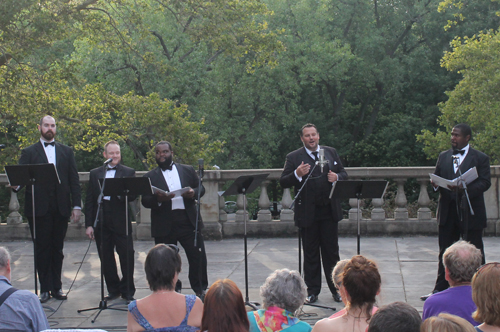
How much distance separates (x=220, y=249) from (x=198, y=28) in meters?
8.92

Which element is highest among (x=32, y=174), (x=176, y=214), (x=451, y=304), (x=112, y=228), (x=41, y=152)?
(x=41, y=152)

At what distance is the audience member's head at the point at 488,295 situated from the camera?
3412 millimetres

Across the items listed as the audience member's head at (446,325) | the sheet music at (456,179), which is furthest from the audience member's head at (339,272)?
the sheet music at (456,179)

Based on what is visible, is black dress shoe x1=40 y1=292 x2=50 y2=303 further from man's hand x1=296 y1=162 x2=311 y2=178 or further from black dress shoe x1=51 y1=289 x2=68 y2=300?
man's hand x1=296 y1=162 x2=311 y2=178

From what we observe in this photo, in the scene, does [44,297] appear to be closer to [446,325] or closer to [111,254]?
[111,254]

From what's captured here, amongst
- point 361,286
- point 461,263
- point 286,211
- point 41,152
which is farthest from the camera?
point 286,211

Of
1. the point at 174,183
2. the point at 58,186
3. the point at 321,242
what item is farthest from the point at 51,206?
the point at 321,242

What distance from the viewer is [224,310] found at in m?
3.33

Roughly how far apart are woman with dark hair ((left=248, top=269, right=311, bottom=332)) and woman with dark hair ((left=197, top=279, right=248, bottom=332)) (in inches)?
18.6

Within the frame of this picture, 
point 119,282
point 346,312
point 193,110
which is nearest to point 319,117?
point 193,110

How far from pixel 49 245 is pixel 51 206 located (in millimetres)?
485

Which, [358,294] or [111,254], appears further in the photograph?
[111,254]

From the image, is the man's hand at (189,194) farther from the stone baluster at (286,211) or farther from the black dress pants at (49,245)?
the stone baluster at (286,211)

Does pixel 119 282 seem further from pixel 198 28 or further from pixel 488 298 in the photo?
pixel 198 28
